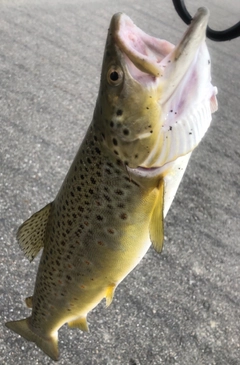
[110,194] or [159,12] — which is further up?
[110,194]

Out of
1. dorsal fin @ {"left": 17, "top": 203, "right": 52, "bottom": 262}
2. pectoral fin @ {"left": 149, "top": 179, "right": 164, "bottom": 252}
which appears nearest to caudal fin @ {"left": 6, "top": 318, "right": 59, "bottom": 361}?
dorsal fin @ {"left": 17, "top": 203, "right": 52, "bottom": 262}

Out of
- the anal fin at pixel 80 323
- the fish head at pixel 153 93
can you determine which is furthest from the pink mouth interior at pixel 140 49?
the anal fin at pixel 80 323

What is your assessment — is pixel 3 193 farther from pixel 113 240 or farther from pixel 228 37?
pixel 228 37

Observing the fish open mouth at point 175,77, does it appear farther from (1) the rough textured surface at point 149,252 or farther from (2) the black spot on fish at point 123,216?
(1) the rough textured surface at point 149,252

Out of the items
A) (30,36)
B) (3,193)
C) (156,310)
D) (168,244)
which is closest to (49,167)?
(3,193)

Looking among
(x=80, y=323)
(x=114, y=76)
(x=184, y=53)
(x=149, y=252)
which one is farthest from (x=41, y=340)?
(x=149, y=252)

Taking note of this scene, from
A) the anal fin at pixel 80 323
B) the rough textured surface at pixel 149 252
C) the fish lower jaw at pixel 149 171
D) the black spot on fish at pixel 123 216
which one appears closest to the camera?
the fish lower jaw at pixel 149 171
